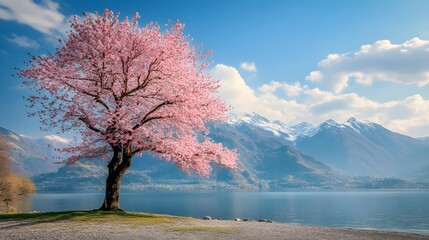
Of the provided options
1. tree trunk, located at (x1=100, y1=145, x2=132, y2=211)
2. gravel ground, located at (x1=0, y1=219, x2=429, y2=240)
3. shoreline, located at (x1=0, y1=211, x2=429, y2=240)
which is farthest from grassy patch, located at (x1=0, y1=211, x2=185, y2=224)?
tree trunk, located at (x1=100, y1=145, x2=132, y2=211)

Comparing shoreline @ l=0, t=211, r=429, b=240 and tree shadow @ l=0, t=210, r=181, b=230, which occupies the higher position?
tree shadow @ l=0, t=210, r=181, b=230

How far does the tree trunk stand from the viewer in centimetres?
3281

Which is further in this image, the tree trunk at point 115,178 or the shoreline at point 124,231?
the tree trunk at point 115,178

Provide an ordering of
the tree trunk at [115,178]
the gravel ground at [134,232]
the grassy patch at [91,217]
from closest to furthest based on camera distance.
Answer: the gravel ground at [134,232] → the grassy patch at [91,217] → the tree trunk at [115,178]

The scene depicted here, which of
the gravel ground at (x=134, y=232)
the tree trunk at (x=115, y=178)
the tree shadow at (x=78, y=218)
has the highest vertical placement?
the tree trunk at (x=115, y=178)

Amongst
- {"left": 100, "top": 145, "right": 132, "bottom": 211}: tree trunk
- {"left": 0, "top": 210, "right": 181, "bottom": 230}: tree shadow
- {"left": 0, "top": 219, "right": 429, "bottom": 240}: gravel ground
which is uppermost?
{"left": 100, "top": 145, "right": 132, "bottom": 211}: tree trunk

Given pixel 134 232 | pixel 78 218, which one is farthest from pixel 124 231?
pixel 78 218

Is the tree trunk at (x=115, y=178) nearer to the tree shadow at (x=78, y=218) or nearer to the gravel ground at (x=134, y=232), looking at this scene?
the tree shadow at (x=78, y=218)

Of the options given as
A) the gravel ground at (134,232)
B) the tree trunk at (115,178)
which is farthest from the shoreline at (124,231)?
the tree trunk at (115,178)

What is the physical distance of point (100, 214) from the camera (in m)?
29.7

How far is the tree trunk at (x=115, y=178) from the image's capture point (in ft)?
108

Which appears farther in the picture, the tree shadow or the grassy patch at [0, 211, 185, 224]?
the grassy patch at [0, 211, 185, 224]

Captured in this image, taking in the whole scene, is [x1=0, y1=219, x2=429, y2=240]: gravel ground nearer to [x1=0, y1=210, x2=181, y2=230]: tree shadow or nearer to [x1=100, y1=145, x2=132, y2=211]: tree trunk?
[x1=0, y1=210, x2=181, y2=230]: tree shadow

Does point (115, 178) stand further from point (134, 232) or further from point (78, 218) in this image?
point (134, 232)
